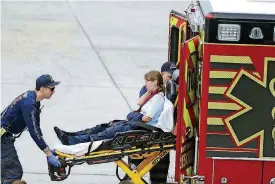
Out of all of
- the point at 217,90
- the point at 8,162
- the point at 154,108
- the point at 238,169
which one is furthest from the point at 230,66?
the point at 8,162

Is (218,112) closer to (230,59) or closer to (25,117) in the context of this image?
(230,59)

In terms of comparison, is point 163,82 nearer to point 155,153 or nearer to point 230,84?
point 155,153

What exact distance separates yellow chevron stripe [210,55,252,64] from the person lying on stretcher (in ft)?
4.60

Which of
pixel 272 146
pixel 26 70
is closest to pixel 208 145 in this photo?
pixel 272 146

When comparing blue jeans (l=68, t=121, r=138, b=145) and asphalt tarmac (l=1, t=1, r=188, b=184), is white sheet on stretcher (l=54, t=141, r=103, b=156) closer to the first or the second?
blue jeans (l=68, t=121, r=138, b=145)

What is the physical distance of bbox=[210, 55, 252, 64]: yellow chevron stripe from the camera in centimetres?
685

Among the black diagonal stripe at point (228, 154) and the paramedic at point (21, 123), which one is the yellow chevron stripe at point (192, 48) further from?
the paramedic at point (21, 123)

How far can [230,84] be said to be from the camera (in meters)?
6.88

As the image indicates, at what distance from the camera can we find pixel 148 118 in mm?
8180

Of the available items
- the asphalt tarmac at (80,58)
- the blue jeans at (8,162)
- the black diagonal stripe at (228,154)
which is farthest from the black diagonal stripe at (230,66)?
the asphalt tarmac at (80,58)

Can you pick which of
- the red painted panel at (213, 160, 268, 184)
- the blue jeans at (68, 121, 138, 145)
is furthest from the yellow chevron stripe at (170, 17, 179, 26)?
the red painted panel at (213, 160, 268, 184)

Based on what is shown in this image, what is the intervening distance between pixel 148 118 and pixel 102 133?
498mm

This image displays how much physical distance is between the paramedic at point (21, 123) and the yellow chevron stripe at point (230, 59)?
73.1 inches

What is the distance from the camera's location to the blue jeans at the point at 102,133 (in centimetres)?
815
